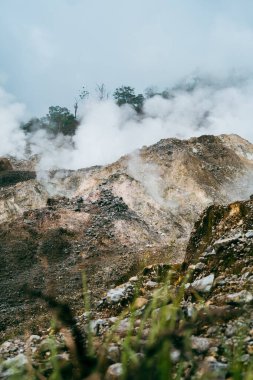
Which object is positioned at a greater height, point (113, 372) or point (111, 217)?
point (111, 217)

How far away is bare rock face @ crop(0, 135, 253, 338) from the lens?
17.6 m

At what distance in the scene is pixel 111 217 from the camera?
82.0ft

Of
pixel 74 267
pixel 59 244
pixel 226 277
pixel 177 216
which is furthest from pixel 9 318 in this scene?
pixel 177 216

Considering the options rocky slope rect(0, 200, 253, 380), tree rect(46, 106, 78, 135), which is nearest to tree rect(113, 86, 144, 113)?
tree rect(46, 106, 78, 135)

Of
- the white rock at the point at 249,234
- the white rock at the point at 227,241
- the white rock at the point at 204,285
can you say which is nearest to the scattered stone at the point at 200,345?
the white rock at the point at 204,285

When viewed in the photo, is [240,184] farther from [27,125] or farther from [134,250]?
[27,125]

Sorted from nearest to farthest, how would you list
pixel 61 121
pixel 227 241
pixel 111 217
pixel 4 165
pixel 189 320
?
pixel 189 320 < pixel 227 241 < pixel 111 217 < pixel 4 165 < pixel 61 121

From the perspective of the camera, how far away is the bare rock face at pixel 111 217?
17.6 meters

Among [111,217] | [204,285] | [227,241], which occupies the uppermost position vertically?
[111,217]

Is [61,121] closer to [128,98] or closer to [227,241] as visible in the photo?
[128,98]

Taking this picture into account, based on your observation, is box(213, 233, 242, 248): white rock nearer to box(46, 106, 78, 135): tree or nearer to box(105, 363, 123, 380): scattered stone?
box(105, 363, 123, 380): scattered stone

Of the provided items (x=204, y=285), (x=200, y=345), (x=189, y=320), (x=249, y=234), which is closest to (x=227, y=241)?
(x=249, y=234)

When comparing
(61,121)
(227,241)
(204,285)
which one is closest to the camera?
(204,285)

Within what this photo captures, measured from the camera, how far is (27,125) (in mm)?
86625
